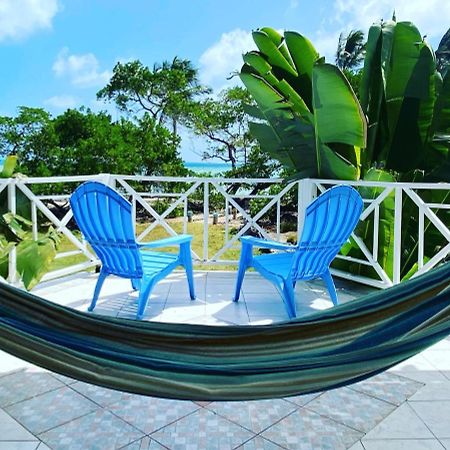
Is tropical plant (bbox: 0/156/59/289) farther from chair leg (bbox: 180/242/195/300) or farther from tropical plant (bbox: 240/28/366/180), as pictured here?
tropical plant (bbox: 240/28/366/180)

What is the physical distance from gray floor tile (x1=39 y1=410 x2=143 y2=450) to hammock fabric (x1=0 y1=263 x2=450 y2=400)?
672 millimetres

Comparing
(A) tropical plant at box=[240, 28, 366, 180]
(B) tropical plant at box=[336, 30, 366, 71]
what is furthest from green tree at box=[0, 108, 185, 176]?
(B) tropical plant at box=[336, 30, 366, 71]

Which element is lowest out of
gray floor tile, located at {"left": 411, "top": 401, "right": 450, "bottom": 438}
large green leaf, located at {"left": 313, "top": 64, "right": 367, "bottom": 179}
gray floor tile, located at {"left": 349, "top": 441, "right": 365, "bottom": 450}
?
gray floor tile, located at {"left": 411, "top": 401, "right": 450, "bottom": 438}

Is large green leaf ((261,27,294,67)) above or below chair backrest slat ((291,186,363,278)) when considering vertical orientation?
above

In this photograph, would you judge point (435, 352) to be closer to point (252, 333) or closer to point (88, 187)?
point (252, 333)

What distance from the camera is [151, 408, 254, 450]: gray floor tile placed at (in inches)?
80.4

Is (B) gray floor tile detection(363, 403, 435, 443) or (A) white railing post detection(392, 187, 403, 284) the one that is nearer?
(B) gray floor tile detection(363, 403, 435, 443)

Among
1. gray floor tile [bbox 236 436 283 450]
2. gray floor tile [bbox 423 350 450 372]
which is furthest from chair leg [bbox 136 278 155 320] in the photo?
gray floor tile [bbox 423 350 450 372]

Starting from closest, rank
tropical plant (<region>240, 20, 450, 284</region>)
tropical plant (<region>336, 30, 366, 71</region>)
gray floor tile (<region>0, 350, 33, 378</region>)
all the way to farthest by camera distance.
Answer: gray floor tile (<region>0, 350, 33, 378</region>) < tropical plant (<region>240, 20, 450, 284</region>) < tropical plant (<region>336, 30, 366, 71</region>)

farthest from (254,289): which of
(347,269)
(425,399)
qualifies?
(425,399)

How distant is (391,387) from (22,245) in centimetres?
273

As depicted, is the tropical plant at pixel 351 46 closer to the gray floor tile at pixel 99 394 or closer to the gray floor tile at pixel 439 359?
the gray floor tile at pixel 439 359

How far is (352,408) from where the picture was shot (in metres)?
2.36

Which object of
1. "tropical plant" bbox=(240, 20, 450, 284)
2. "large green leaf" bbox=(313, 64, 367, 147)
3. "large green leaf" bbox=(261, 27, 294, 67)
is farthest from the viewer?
"large green leaf" bbox=(261, 27, 294, 67)
